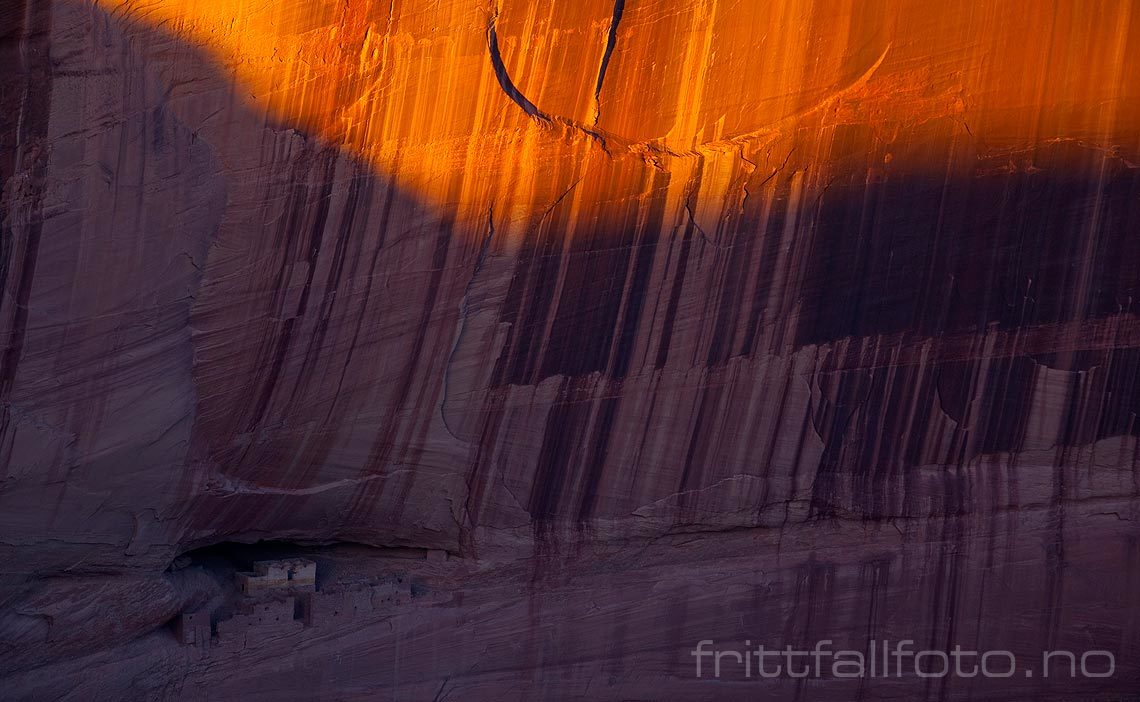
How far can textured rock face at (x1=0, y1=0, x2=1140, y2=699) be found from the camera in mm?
5668

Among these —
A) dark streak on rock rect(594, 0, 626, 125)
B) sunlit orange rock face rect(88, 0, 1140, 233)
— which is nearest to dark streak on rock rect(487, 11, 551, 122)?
sunlit orange rock face rect(88, 0, 1140, 233)

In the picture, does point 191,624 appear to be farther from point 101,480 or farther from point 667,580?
point 667,580

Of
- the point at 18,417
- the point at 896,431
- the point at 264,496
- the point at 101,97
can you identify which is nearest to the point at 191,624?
the point at 264,496

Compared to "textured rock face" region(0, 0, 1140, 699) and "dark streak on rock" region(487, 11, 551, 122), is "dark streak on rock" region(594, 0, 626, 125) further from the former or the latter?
"dark streak on rock" region(487, 11, 551, 122)

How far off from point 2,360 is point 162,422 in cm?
79

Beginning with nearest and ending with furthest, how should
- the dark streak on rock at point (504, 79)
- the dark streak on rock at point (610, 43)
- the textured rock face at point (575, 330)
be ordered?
the textured rock face at point (575, 330), the dark streak on rock at point (504, 79), the dark streak on rock at point (610, 43)

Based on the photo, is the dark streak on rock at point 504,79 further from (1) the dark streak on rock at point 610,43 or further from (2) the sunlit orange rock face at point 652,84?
(1) the dark streak on rock at point 610,43

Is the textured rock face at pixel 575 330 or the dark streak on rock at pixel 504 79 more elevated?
the dark streak on rock at pixel 504 79

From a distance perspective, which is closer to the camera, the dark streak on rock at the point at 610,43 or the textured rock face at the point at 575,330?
the textured rock face at the point at 575,330

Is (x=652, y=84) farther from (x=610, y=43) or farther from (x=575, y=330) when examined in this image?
(x=575, y=330)

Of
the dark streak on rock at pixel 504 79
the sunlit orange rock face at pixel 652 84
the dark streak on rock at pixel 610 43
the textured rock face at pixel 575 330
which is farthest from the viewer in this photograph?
the dark streak on rock at pixel 610 43

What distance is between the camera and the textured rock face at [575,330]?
18.6 feet

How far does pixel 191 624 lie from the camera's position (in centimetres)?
609

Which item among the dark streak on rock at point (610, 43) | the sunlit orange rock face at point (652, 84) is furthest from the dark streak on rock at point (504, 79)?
the dark streak on rock at point (610, 43)
